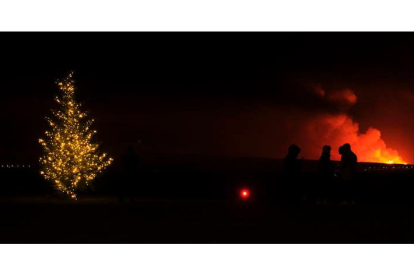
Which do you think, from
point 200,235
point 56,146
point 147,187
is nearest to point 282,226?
point 200,235

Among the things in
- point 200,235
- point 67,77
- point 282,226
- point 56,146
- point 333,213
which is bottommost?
point 200,235

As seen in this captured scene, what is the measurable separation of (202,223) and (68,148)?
38.8 ft

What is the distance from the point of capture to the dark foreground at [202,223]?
14570mm

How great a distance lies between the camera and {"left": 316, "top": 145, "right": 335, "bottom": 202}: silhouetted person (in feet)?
76.9

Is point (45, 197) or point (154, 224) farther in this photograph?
point (45, 197)

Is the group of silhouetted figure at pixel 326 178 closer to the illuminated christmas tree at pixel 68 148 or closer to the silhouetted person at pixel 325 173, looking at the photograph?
the silhouetted person at pixel 325 173

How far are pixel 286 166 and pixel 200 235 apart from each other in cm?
903

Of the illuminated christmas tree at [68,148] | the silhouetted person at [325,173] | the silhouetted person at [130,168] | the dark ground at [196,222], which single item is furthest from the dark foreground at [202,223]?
the illuminated christmas tree at [68,148]

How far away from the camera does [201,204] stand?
24.0 metres

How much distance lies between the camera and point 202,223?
1731 centimetres

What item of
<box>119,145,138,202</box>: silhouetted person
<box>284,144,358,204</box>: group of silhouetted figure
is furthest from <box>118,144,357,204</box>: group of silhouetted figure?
<box>119,145,138,202</box>: silhouetted person

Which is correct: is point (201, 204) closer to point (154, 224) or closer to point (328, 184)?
point (328, 184)

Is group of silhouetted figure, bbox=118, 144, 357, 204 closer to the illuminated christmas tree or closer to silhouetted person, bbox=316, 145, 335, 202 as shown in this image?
silhouetted person, bbox=316, 145, 335, 202

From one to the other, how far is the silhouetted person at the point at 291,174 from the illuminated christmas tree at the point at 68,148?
25.4 ft
